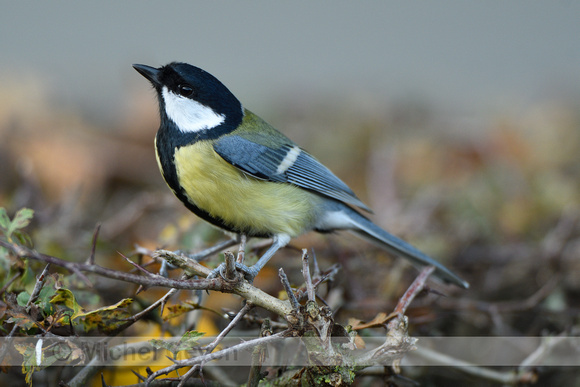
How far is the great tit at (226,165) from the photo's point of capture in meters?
1.74

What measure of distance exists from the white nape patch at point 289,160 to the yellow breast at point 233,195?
0.06 m

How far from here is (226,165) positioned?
1.79 m

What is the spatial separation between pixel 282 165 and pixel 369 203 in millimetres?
1443

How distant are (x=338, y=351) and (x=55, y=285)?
0.65 m

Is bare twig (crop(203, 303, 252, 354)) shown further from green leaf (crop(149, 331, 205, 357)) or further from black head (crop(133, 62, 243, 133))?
black head (crop(133, 62, 243, 133))

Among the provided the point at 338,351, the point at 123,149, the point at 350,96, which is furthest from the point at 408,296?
the point at 350,96

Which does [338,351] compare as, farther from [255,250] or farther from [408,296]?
[255,250]

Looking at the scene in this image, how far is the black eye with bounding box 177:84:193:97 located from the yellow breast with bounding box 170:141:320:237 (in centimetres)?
19

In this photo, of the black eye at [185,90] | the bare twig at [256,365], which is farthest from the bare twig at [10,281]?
the black eye at [185,90]

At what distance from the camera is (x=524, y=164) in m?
3.65

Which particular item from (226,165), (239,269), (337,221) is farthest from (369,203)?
(239,269)

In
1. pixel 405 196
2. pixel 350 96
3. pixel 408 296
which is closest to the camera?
pixel 408 296

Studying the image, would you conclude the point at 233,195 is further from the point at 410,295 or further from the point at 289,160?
the point at 410,295

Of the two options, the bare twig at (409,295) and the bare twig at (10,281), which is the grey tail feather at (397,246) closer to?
the bare twig at (409,295)
